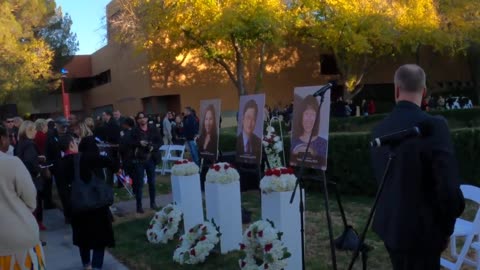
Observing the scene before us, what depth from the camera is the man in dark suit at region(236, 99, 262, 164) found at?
294 inches

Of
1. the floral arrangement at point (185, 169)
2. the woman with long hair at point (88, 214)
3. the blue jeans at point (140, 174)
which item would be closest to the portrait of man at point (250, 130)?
the floral arrangement at point (185, 169)

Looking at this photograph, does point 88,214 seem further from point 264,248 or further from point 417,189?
point 417,189

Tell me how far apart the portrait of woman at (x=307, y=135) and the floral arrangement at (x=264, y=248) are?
1012 millimetres

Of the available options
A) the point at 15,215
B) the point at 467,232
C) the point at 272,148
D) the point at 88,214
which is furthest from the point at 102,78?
the point at 467,232

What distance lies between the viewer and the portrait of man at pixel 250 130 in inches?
292

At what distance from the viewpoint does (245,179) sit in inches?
459

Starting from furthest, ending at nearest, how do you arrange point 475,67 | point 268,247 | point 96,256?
1. point 475,67
2. point 96,256
3. point 268,247

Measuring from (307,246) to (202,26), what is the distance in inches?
925

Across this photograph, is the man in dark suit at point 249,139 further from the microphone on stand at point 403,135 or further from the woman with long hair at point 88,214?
the microphone on stand at point 403,135

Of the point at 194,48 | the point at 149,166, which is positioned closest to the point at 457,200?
the point at 149,166

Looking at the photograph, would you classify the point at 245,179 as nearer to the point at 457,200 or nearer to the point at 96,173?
the point at 96,173

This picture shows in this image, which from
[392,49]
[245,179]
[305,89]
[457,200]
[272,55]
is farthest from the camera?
[272,55]

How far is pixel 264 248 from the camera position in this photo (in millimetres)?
5430

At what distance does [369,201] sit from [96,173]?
5.18 m
